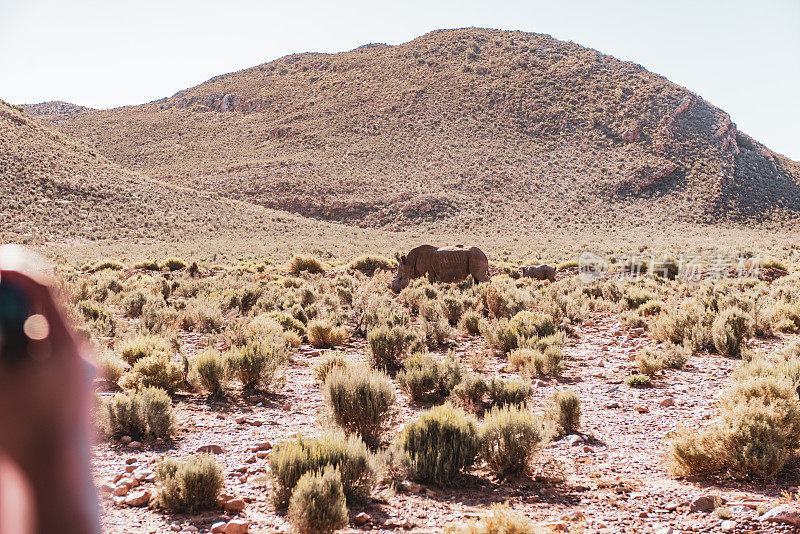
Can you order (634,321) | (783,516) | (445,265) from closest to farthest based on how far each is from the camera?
(783,516) → (634,321) → (445,265)

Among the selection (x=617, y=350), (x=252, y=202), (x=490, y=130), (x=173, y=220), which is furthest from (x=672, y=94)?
(x=617, y=350)

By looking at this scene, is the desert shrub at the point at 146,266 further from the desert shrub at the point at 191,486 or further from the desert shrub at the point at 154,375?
the desert shrub at the point at 191,486

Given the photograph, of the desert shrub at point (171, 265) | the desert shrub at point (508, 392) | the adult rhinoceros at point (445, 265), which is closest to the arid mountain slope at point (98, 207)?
the desert shrub at point (171, 265)

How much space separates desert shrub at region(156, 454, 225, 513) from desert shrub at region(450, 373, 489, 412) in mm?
3247

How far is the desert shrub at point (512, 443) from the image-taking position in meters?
4.59

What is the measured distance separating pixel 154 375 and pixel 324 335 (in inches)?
156

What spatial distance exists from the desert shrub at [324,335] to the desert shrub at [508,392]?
4329 mm

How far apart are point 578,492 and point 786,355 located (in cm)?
550

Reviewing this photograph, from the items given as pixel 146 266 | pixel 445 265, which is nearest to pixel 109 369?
pixel 445 265

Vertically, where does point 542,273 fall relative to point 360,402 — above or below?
below

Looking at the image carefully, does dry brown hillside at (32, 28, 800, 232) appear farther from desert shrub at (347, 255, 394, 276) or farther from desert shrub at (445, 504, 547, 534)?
desert shrub at (445, 504, 547, 534)

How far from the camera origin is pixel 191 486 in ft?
12.6

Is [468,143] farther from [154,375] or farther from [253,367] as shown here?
[154,375]

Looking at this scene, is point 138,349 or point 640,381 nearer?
point 640,381
